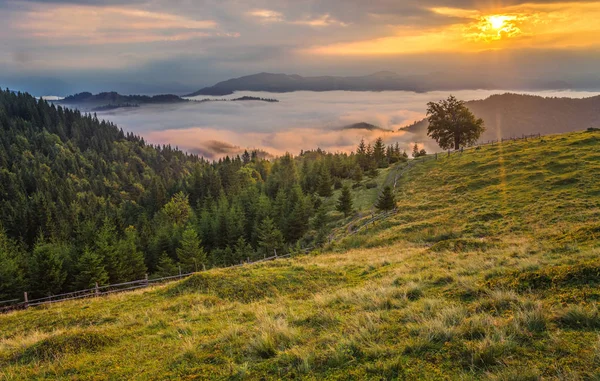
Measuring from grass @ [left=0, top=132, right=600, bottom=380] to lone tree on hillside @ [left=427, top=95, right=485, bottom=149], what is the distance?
7267 centimetres

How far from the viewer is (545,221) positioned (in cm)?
2727

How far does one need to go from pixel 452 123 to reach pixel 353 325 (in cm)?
8885

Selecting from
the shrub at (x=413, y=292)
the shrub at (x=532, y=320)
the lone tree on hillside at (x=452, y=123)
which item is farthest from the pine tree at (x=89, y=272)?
the lone tree on hillside at (x=452, y=123)

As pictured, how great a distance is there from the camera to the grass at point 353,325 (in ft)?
20.6

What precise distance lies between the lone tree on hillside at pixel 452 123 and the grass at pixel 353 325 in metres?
72.7

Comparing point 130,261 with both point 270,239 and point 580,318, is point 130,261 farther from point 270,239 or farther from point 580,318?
point 580,318

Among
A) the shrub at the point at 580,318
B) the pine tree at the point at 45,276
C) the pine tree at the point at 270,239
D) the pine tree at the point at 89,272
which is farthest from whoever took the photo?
the pine tree at the point at 270,239

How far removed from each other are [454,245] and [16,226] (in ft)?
498

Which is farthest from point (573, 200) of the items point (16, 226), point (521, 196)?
point (16, 226)

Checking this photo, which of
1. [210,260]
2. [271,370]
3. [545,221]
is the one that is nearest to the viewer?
[271,370]

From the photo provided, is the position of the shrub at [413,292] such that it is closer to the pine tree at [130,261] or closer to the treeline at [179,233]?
the treeline at [179,233]

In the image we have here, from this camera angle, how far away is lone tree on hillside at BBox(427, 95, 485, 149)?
84.5 meters

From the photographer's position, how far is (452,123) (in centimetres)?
8562

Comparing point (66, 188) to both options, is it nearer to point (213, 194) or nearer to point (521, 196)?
point (213, 194)
